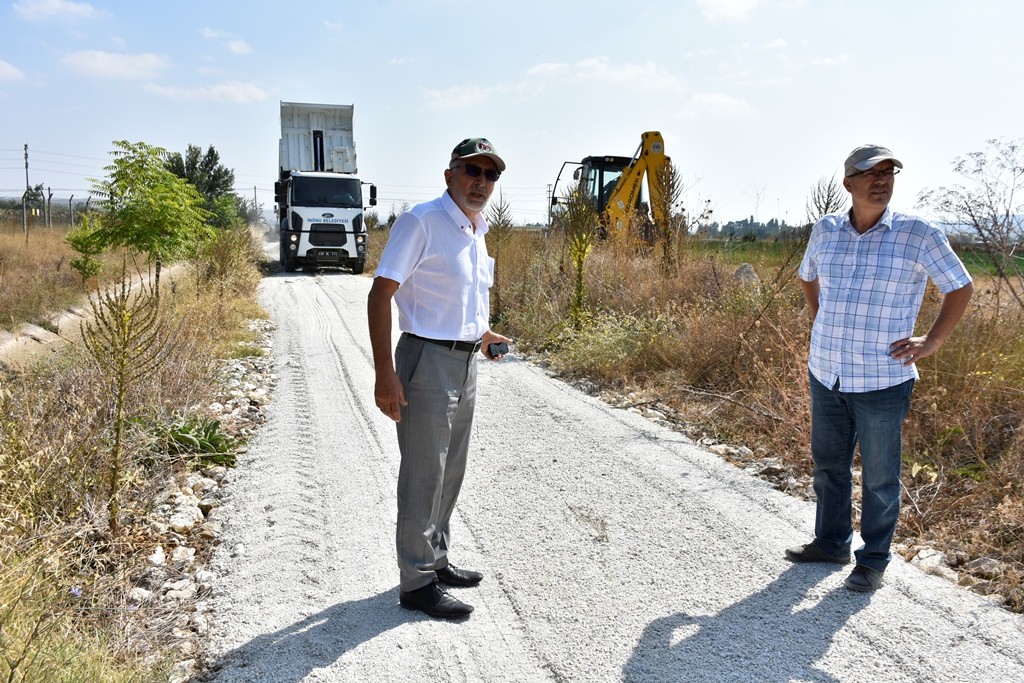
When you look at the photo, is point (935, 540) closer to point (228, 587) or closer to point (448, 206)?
point (448, 206)

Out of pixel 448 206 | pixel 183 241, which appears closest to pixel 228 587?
pixel 448 206

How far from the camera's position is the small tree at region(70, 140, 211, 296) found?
35.4ft

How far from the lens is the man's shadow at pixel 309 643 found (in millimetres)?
2844

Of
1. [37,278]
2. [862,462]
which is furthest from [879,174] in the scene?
[37,278]

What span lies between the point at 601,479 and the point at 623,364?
11.0ft

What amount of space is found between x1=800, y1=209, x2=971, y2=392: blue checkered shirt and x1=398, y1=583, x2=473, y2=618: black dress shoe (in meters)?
2.10

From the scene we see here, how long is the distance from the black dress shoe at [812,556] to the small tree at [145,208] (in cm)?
958

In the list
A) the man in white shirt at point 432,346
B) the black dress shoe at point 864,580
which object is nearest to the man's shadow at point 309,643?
the man in white shirt at point 432,346

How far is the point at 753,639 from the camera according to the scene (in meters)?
3.11

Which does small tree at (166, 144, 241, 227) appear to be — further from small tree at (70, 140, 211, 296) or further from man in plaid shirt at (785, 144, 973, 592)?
man in plaid shirt at (785, 144, 973, 592)

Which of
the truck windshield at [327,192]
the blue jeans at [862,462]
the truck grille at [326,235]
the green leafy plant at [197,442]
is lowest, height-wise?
the green leafy plant at [197,442]

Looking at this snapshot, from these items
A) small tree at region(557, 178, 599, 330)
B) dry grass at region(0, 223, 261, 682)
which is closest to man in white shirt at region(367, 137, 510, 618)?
dry grass at region(0, 223, 261, 682)

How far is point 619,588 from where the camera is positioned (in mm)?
3576

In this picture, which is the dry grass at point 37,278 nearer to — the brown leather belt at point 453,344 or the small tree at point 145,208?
the small tree at point 145,208
